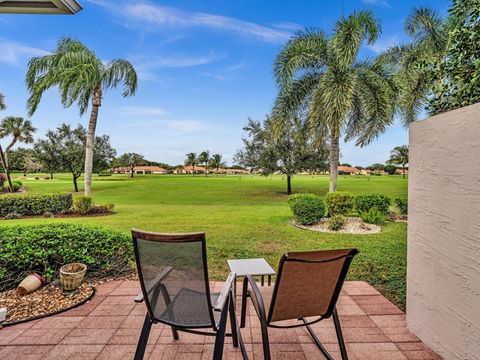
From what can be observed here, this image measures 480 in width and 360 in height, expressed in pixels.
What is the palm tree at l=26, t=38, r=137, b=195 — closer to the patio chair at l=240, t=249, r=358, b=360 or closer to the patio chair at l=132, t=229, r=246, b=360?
the patio chair at l=132, t=229, r=246, b=360

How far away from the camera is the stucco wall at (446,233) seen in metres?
1.97

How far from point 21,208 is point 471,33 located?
48.5 feet

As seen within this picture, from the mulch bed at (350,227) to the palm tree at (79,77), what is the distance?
966 centimetres

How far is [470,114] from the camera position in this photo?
197 centimetres

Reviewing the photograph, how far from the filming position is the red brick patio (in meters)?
2.30

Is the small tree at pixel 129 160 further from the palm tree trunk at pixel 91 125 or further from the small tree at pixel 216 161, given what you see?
the palm tree trunk at pixel 91 125

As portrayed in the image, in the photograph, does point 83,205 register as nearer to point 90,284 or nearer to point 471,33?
point 90,284

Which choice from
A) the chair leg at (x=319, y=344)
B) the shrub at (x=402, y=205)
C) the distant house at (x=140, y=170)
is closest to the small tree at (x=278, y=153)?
the shrub at (x=402, y=205)

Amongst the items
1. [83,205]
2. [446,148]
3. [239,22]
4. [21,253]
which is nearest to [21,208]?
[83,205]

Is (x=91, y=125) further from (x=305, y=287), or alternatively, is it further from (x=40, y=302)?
(x=305, y=287)

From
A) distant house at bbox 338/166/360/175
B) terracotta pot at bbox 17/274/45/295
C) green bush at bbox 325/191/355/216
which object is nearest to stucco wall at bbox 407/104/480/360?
terracotta pot at bbox 17/274/45/295

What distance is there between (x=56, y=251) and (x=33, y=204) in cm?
1057

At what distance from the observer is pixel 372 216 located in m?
8.91

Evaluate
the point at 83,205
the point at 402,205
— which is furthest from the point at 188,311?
the point at 83,205
